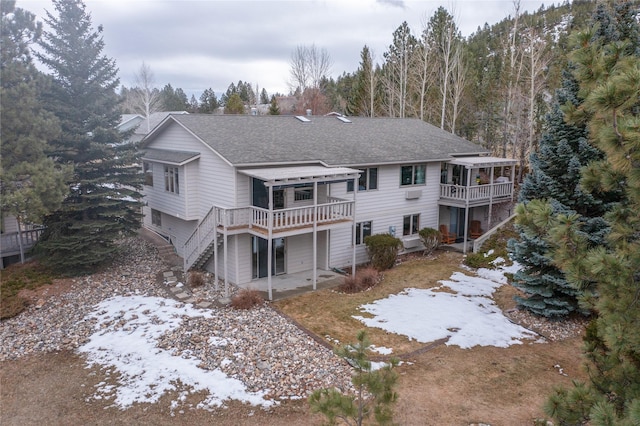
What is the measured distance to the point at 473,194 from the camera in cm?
2258

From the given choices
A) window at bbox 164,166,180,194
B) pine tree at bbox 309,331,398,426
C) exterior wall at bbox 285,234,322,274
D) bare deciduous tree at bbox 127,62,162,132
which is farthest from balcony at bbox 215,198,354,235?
bare deciduous tree at bbox 127,62,162,132

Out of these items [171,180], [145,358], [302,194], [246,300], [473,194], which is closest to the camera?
[145,358]

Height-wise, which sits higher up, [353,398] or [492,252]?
[353,398]

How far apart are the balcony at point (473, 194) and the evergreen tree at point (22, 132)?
1754 cm

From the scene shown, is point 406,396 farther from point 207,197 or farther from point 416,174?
point 416,174

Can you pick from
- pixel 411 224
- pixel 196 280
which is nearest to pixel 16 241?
pixel 196 280

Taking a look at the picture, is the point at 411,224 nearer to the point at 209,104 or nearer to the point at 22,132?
the point at 22,132

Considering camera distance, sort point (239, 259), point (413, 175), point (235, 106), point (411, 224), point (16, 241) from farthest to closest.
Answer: point (235, 106), point (411, 224), point (413, 175), point (16, 241), point (239, 259)

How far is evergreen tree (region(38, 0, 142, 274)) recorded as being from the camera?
1731 centimetres

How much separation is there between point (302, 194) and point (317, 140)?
131 inches

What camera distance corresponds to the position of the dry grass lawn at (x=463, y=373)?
932 cm

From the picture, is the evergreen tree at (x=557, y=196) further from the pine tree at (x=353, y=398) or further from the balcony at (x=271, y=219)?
the pine tree at (x=353, y=398)

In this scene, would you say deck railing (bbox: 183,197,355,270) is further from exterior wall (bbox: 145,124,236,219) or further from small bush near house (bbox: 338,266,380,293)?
small bush near house (bbox: 338,266,380,293)

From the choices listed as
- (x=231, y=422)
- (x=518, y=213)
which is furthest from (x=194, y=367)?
(x=518, y=213)
